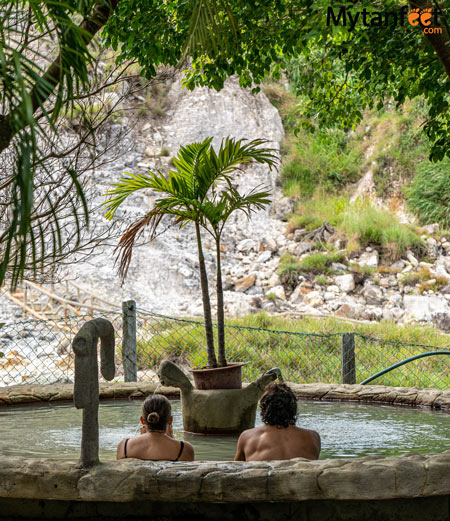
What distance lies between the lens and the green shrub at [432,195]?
1636 centimetres

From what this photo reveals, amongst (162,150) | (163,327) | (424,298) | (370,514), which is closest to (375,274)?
(424,298)

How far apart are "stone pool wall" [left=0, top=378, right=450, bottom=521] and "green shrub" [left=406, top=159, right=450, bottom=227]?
549 inches

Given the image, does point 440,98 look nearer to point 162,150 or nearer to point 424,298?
point 424,298

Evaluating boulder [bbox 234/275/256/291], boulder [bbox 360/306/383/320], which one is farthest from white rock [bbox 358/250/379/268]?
boulder [bbox 234/275/256/291]

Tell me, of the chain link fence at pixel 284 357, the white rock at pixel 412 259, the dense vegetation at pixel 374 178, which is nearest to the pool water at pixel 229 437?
the chain link fence at pixel 284 357

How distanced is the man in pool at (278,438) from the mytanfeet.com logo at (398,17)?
2444 millimetres

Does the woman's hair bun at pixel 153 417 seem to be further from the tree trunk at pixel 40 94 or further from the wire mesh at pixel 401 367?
the wire mesh at pixel 401 367

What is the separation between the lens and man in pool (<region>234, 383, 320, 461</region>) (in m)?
3.47

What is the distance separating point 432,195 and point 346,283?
12.1 ft

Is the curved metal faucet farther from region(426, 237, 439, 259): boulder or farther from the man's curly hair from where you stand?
region(426, 237, 439, 259): boulder

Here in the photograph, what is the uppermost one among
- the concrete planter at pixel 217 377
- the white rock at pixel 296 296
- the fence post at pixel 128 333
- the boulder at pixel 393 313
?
the white rock at pixel 296 296

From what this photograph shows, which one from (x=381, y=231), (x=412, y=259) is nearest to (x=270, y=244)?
(x=381, y=231)

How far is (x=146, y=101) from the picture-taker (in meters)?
19.9

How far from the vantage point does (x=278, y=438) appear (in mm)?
3516
